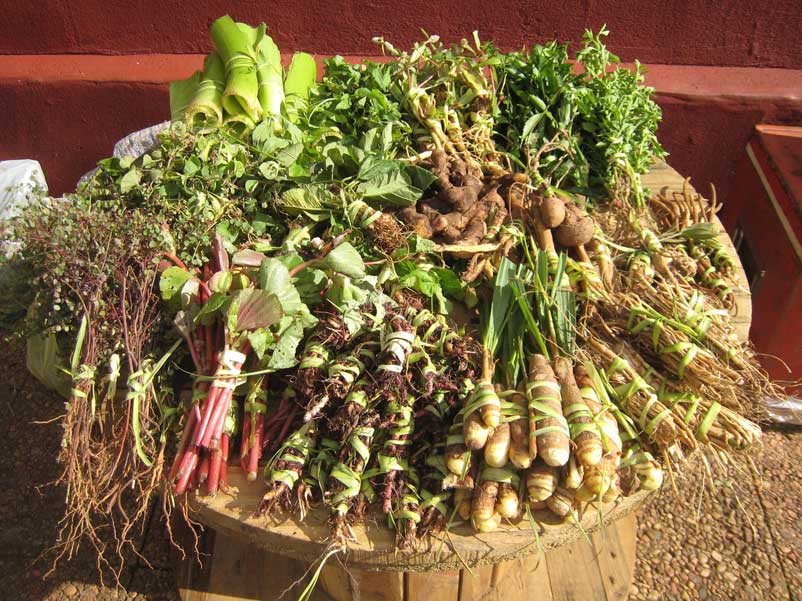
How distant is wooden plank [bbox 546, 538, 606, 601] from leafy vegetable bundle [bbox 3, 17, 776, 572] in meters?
1.11

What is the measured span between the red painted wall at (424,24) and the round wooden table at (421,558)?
4.09 feet

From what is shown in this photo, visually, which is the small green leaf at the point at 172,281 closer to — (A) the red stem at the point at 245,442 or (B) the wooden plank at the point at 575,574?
(A) the red stem at the point at 245,442

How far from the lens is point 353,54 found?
396 centimetres

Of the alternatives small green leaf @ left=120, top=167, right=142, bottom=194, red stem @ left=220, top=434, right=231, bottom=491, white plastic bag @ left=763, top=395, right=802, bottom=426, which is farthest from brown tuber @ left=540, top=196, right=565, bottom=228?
white plastic bag @ left=763, top=395, right=802, bottom=426

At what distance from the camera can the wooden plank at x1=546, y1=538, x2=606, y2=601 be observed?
2.55 metres

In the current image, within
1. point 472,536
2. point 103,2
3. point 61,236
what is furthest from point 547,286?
point 103,2

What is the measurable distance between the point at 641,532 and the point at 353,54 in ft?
11.4

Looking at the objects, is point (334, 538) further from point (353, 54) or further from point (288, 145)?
point (353, 54)

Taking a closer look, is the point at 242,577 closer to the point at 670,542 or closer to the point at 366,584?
the point at 366,584

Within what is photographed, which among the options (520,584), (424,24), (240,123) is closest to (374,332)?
(240,123)

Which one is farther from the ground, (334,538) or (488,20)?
(488,20)

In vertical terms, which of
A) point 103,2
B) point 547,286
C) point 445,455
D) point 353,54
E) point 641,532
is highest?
point 103,2

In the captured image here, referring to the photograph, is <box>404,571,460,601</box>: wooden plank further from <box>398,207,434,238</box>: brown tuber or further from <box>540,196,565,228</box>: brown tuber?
<box>540,196,565,228</box>: brown tuber

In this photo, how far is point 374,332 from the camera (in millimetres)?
1845
